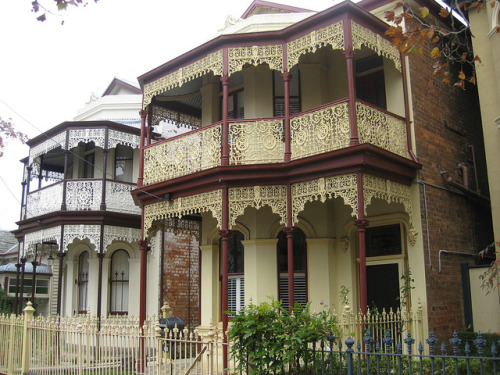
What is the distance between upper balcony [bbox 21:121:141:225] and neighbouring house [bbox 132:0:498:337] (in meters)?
4.33

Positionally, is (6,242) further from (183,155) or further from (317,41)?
(317,41)

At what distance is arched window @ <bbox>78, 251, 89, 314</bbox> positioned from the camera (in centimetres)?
2058

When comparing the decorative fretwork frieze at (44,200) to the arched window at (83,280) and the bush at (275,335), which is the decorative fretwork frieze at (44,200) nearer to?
the arched window at (83,280)

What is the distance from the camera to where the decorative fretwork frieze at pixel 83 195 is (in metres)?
18.4

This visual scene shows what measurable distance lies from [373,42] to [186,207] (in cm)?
561

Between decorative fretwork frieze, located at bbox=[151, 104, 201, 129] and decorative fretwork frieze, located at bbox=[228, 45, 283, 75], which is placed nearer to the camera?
decorative fretwork frieze, located at bbox=[228, 45, 283, 75]

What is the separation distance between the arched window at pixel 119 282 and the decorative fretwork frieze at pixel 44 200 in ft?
9.53

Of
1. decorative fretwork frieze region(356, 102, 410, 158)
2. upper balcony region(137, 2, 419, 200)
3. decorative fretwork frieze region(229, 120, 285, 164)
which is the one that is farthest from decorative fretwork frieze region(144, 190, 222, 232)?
decorative fretwork frieze region(356, 102, 410, 158)

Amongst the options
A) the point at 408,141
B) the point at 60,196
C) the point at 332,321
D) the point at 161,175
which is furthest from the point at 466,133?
the point at 60,196

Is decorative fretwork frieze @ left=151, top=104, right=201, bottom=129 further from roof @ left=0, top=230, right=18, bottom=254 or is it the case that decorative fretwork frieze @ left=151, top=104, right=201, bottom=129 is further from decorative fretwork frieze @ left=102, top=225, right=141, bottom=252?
roof @ left=0, top=230, right=18, bottom=254

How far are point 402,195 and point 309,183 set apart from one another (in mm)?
2028

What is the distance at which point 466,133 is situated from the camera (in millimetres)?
14359

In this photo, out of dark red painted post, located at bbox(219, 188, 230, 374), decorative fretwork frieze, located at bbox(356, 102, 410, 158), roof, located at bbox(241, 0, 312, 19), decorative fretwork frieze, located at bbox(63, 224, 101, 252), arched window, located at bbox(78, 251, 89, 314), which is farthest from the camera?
arched window, located at bbox(78, 251, 89, 314)

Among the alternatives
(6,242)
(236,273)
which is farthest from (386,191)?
(6,242)
